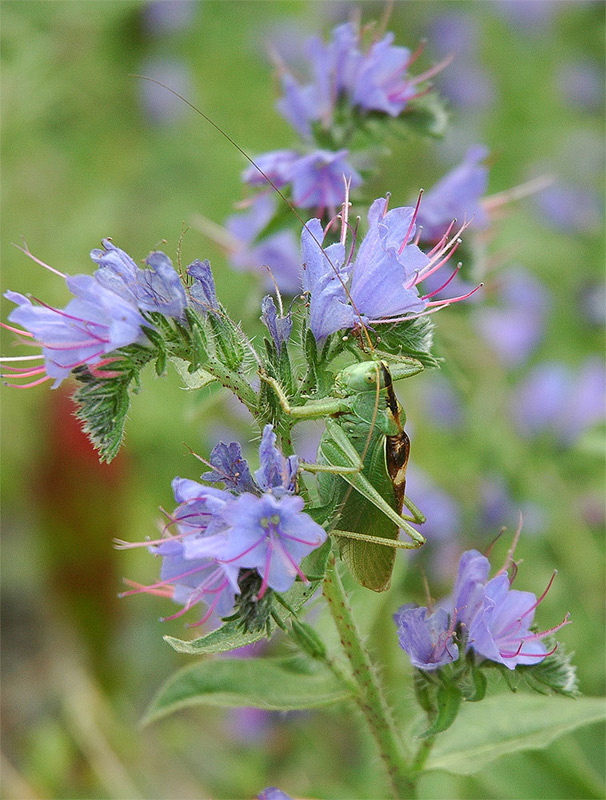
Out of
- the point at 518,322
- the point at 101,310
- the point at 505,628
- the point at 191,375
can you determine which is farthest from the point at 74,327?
the point at 518,322

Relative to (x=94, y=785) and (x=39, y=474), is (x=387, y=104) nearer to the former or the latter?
(x=94, y=785)

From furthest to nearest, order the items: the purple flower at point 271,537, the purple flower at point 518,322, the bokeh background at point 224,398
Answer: the purple flower at point 518,322 < the bokeh background at point 224,398 < the purple flower at point 271,537

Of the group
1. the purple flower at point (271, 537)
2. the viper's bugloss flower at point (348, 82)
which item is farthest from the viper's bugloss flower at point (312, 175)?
the purple flower at point (271, 537)

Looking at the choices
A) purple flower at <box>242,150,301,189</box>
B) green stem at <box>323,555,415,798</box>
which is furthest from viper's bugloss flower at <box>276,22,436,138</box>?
green stem at <box>323,555,415,798</box>

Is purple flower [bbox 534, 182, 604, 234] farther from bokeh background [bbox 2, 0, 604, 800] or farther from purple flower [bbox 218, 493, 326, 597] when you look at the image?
purple flower [bbox 218, 493, 326, 597]

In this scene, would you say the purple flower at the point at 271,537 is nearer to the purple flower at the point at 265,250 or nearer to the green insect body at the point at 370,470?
the green insect body at the point at 370,470

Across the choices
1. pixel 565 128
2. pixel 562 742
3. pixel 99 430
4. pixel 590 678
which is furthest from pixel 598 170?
pixel 99 430

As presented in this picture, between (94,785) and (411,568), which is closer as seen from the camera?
(411,568)
